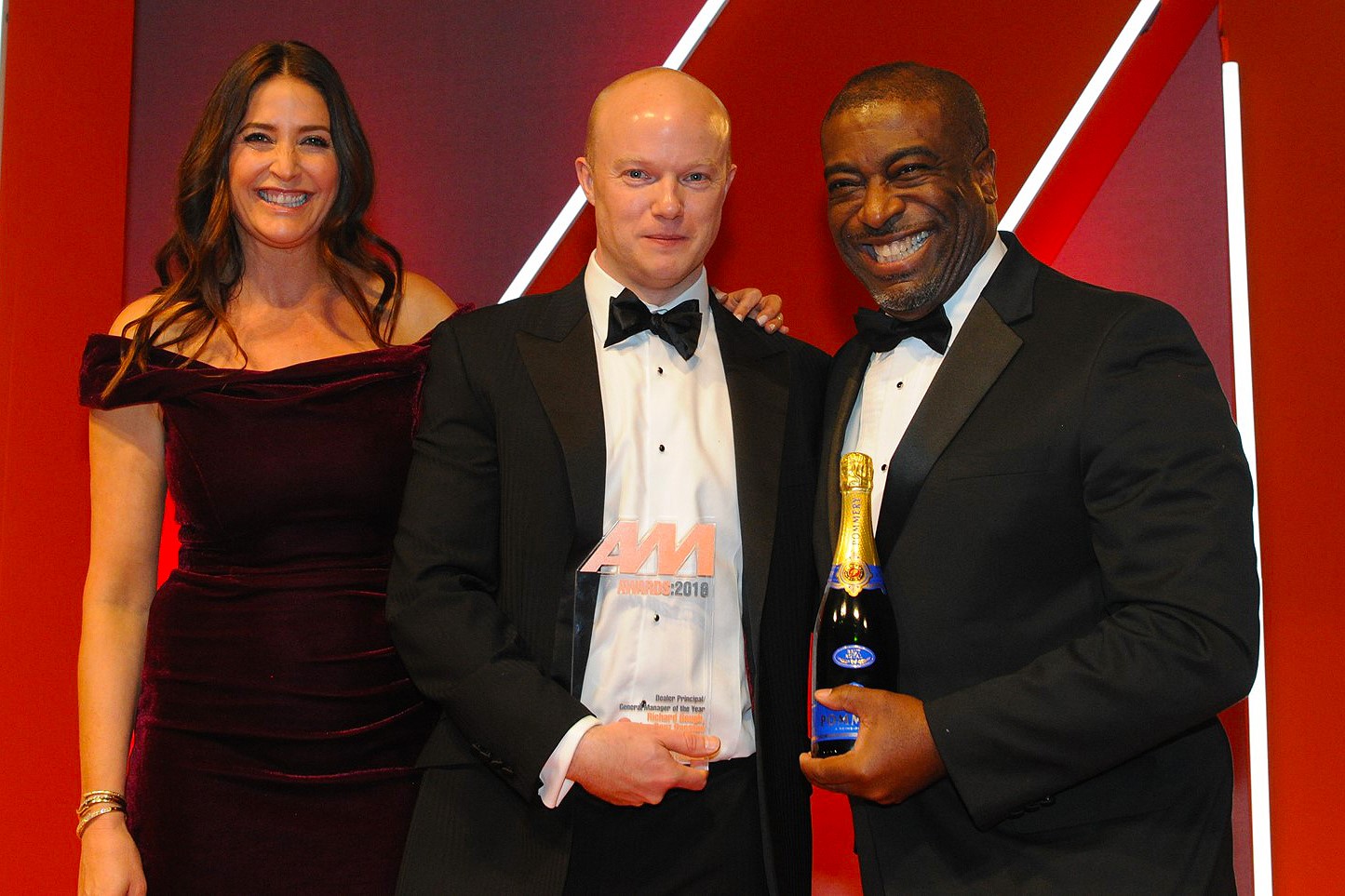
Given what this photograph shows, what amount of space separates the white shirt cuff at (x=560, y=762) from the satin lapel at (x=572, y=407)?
0.14 metres

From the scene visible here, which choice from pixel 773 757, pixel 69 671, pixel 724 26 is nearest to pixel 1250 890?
pixel 773 757

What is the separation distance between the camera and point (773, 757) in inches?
84.7

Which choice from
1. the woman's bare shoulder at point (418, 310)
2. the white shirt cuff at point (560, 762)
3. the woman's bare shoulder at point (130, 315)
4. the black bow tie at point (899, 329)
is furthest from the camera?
the woman's bare shoulder at point (418, 310)

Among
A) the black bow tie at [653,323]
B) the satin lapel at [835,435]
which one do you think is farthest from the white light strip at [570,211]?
the satin lapel at [835,435]

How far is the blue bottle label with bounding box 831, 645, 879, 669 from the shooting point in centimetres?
182

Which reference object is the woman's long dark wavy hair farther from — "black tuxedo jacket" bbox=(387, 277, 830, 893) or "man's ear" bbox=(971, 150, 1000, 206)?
"man's ear" bbox=(971, 150, 1000, 206)

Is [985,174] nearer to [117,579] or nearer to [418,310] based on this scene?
[418,310]

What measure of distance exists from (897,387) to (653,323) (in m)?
0.47

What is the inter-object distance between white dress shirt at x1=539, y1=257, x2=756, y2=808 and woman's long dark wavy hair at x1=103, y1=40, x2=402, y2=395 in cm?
64

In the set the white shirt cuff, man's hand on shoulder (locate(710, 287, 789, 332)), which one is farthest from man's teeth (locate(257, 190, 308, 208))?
the white shirt cuff

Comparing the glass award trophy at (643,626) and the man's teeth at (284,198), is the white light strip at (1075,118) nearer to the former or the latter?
the glass award trophy at (643,626)

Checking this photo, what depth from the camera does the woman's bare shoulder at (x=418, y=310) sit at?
8.87 ft

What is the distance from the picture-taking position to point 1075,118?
10.7 ft

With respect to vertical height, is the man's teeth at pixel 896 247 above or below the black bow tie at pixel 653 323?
above
